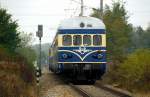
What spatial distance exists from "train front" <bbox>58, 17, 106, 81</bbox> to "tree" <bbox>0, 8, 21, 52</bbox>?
801 centimetres

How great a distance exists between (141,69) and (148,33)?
9851cm

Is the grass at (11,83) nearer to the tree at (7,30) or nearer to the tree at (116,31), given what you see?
the tree at (7,30)

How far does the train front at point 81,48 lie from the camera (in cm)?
3000

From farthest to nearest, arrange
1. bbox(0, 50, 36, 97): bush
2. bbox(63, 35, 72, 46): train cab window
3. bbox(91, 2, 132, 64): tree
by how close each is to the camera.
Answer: bbox(91, 2, 132, 64): tree → bbox(63, 35, 72, 46): train cab window → bbox(0, 50, 36, 97): bush

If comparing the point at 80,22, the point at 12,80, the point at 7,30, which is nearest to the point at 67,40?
the point at 80,22

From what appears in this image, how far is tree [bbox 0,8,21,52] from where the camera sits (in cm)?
3794

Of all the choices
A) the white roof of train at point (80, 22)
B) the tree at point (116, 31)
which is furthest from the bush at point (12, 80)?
the tree at point (116, 31)

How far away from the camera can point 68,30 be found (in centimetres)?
3034

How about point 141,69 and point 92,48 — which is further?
point 92,48

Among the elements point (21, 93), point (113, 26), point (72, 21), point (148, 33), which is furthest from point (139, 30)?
point (21, 93)

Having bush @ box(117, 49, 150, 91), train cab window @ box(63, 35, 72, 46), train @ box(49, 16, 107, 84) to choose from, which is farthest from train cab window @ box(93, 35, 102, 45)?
bush @ box(117, 49, 150, 91)

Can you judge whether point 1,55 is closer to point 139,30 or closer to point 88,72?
point 88,72

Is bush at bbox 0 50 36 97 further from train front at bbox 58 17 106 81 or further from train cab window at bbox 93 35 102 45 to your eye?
train cab window at bbox 93 35 102 45

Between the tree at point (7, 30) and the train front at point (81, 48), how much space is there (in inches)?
315
